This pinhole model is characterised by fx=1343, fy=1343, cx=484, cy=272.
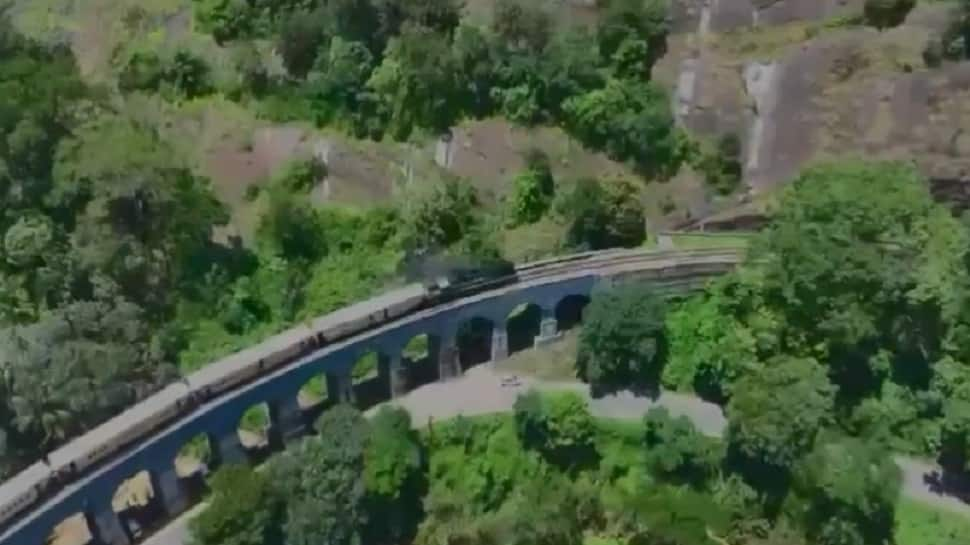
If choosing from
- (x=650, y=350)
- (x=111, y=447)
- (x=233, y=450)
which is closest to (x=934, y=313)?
(x=650, y=350)

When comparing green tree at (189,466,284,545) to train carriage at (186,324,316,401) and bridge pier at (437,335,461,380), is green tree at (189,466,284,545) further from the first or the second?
bridge pier at (437,335,461,380)

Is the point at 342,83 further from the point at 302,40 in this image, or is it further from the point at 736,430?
the point at 736,430

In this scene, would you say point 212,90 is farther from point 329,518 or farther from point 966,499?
point 966,499

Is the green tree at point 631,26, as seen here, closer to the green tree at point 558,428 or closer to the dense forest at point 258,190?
the dense forest at point 258,190

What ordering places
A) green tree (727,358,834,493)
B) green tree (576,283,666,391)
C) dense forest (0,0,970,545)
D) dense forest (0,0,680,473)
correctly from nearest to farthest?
green tree (727,358,834,493)
dense forest (0,0,970,545)
dense forest (0,0,680,473)
green tree (576,283,666,391)

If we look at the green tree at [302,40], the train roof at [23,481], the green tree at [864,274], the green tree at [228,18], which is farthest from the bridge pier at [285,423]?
the green tree at [228,18]

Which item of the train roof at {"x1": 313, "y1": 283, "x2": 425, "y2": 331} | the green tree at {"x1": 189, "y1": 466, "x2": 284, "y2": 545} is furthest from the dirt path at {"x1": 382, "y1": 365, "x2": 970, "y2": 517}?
the green tree at {"x1": 189, "y1": 466, "x2": 284, "y2": 545}

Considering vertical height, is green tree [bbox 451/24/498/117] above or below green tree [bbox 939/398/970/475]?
above
